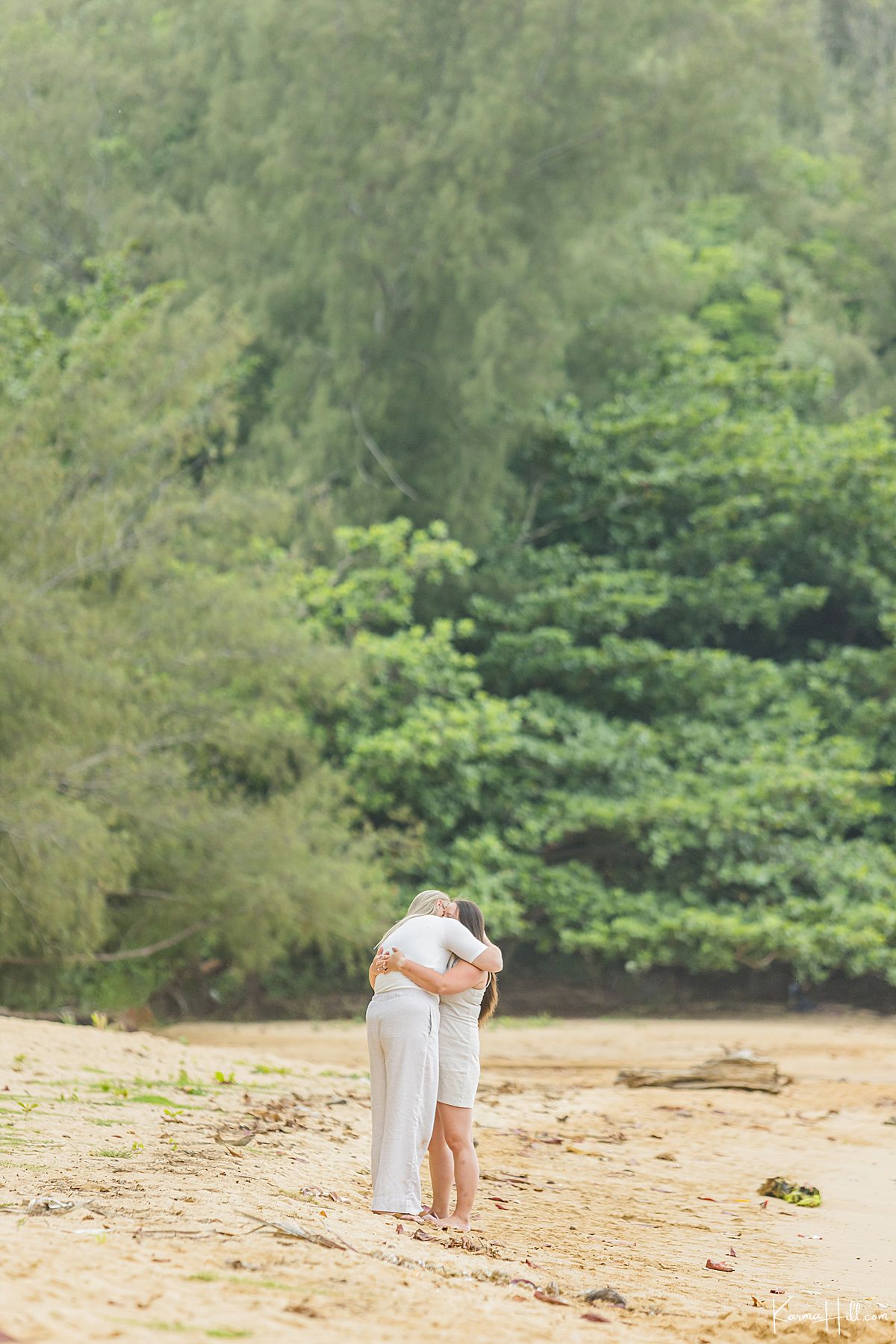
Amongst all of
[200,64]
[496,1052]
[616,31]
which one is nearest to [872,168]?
[616,31]

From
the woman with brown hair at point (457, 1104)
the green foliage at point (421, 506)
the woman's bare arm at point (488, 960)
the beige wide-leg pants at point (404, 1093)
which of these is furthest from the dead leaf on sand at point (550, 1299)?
the green foliage at point (421, 506)

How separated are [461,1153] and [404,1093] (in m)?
0.53

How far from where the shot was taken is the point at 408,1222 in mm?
5184

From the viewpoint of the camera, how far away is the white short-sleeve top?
525 centimetres

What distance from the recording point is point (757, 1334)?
13.7 ft

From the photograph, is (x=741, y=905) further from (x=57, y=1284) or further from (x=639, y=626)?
(x=57, y=1284)

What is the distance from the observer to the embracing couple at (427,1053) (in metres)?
5.16

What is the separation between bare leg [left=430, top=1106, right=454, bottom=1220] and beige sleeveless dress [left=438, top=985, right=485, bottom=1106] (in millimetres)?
122

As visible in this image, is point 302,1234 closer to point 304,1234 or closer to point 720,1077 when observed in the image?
point 304,1234

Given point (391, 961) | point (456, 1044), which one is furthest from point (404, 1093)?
point (391, 961)

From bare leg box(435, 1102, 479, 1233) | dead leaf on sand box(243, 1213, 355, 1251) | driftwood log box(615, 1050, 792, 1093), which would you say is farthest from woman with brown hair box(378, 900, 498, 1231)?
driftwood log box(615, 1050, 792, 1093)

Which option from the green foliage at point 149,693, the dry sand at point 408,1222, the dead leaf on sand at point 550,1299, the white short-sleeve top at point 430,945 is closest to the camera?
the dry sand at point 408,1222

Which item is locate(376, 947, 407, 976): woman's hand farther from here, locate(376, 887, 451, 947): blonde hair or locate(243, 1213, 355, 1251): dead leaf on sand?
locate(243, 1213, 355, 1251): dead leaf on sand

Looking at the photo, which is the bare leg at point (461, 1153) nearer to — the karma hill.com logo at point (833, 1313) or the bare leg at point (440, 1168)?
the bare leg at point (440, 1168)
